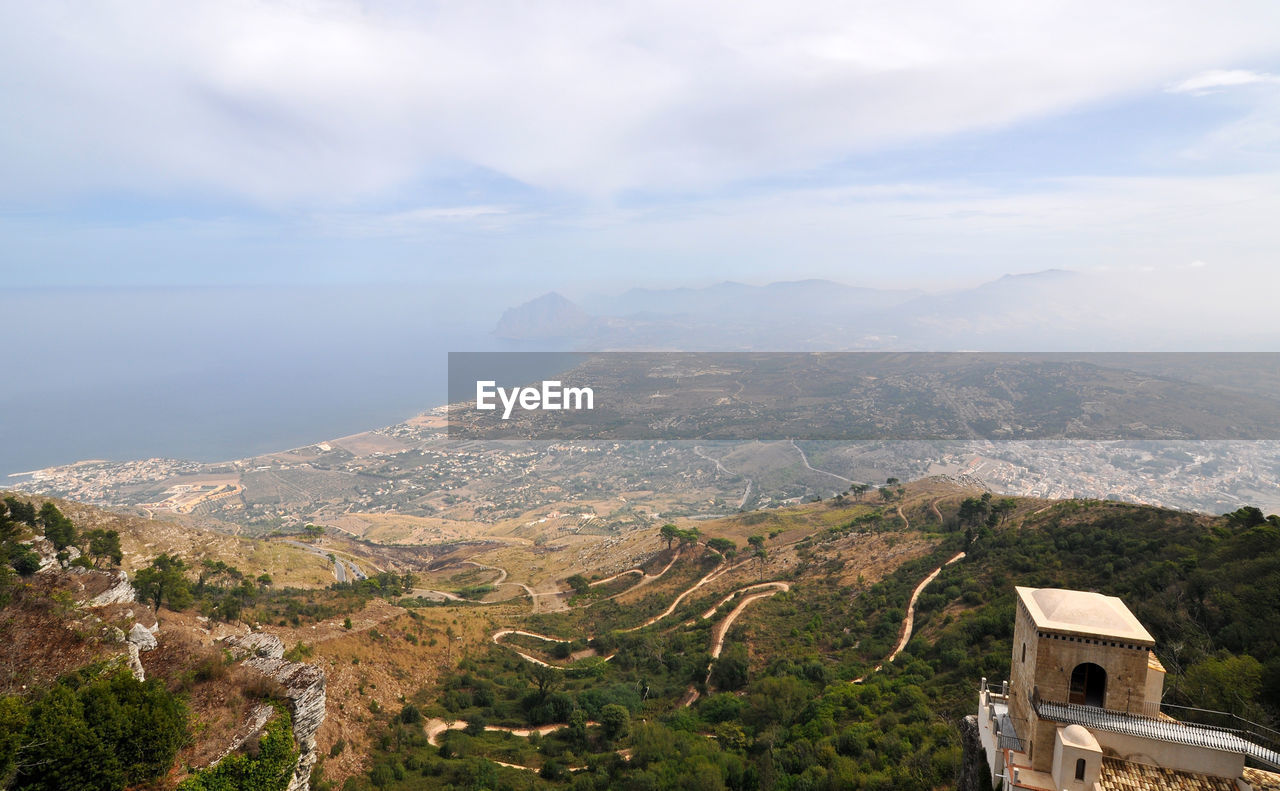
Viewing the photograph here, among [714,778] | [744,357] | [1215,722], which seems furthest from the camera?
[744,357]

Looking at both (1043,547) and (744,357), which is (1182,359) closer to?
(744,357)

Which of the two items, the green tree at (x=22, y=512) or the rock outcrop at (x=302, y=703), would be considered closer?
the rock outcrop at (x=302, y=703)

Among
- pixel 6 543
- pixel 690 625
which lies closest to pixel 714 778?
pixel 690 625

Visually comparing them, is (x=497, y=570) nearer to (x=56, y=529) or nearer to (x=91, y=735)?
(x=56, y=529)

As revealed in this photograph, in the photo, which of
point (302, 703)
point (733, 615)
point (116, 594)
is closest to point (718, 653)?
point (733, 615)

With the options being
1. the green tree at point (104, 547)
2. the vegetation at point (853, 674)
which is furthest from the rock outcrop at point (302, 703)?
the green tree at point (104, 547)

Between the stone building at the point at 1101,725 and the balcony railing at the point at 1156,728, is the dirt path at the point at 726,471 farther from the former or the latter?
the balcony railing at the point at 1156,728

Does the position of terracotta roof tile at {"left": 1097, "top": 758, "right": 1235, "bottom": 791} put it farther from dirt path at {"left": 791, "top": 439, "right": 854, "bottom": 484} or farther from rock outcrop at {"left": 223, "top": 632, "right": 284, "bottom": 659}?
dirt path at {"left": 791, "top": 439, "right": 854, "bottom": 484}

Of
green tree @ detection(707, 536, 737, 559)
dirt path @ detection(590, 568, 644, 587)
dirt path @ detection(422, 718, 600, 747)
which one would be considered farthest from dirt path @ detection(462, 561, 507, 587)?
dirt path @ detection(422, 718, 600, 747)
